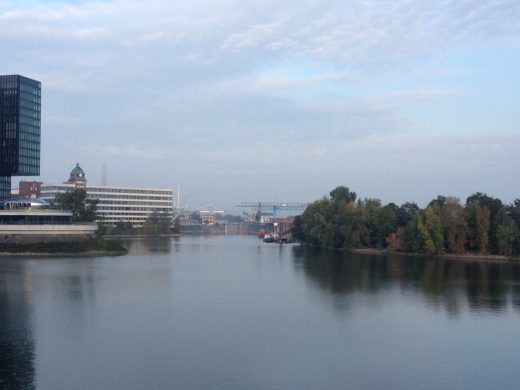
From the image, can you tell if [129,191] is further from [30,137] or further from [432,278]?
[432,278]

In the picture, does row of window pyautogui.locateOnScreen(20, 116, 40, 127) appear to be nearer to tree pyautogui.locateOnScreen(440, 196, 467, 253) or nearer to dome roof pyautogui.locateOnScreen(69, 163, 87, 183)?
dome roof pyautogui.locateOnScreen(69, 163, 87, 183)

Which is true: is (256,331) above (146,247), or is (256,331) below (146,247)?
above

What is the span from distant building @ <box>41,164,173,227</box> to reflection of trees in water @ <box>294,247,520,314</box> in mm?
34294

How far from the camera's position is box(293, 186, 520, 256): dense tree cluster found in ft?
93.5

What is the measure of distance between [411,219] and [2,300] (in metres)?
22.3

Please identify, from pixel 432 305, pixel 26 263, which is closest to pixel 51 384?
pixel 432 305

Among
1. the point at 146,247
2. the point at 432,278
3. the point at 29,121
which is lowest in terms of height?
the point at 146,247

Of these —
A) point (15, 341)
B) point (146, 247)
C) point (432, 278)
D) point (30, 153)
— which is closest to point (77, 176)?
point (30, 153)

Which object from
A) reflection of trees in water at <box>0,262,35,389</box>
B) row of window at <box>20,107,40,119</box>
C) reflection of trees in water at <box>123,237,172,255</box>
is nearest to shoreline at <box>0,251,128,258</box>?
reflection of trees in water at <box>123,237,172,255</box>

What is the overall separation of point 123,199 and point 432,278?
151ft

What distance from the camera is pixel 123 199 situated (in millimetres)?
62344

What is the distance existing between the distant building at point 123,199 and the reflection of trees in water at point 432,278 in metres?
34.3

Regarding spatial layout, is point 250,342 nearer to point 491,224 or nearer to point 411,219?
point 491,224

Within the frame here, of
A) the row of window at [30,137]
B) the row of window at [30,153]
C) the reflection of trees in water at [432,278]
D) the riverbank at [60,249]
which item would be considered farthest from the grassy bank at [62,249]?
the row of window at [30,137]
